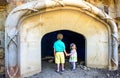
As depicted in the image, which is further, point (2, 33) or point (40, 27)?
point (40, 27)

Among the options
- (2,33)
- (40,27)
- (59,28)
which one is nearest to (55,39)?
(59,28)

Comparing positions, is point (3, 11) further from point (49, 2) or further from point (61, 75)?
point (61, 75)

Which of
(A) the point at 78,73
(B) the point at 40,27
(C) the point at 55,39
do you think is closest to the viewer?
(B) the point at 40,27

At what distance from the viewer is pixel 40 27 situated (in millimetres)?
5090

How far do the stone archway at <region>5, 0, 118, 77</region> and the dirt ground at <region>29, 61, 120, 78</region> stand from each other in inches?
6.1

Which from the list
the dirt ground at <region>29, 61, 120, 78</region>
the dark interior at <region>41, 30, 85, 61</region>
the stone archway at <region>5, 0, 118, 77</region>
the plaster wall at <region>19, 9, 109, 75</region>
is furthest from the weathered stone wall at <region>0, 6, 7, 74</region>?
the dark interior at <region>41, 30, 85, 61</region>

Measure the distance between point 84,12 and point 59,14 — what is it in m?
0.47

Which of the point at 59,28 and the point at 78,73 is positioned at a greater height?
the point at 59,28

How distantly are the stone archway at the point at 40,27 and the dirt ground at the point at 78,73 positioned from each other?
0.51 feet

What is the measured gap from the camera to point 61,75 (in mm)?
5148

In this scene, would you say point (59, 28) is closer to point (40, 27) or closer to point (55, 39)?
point (40, 27)

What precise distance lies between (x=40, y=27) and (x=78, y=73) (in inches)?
44.2

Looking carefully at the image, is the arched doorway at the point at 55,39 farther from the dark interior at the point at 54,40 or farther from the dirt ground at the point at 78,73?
the dirt ground at the point at 78,73

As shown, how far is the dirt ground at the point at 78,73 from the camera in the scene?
16.9 ft
